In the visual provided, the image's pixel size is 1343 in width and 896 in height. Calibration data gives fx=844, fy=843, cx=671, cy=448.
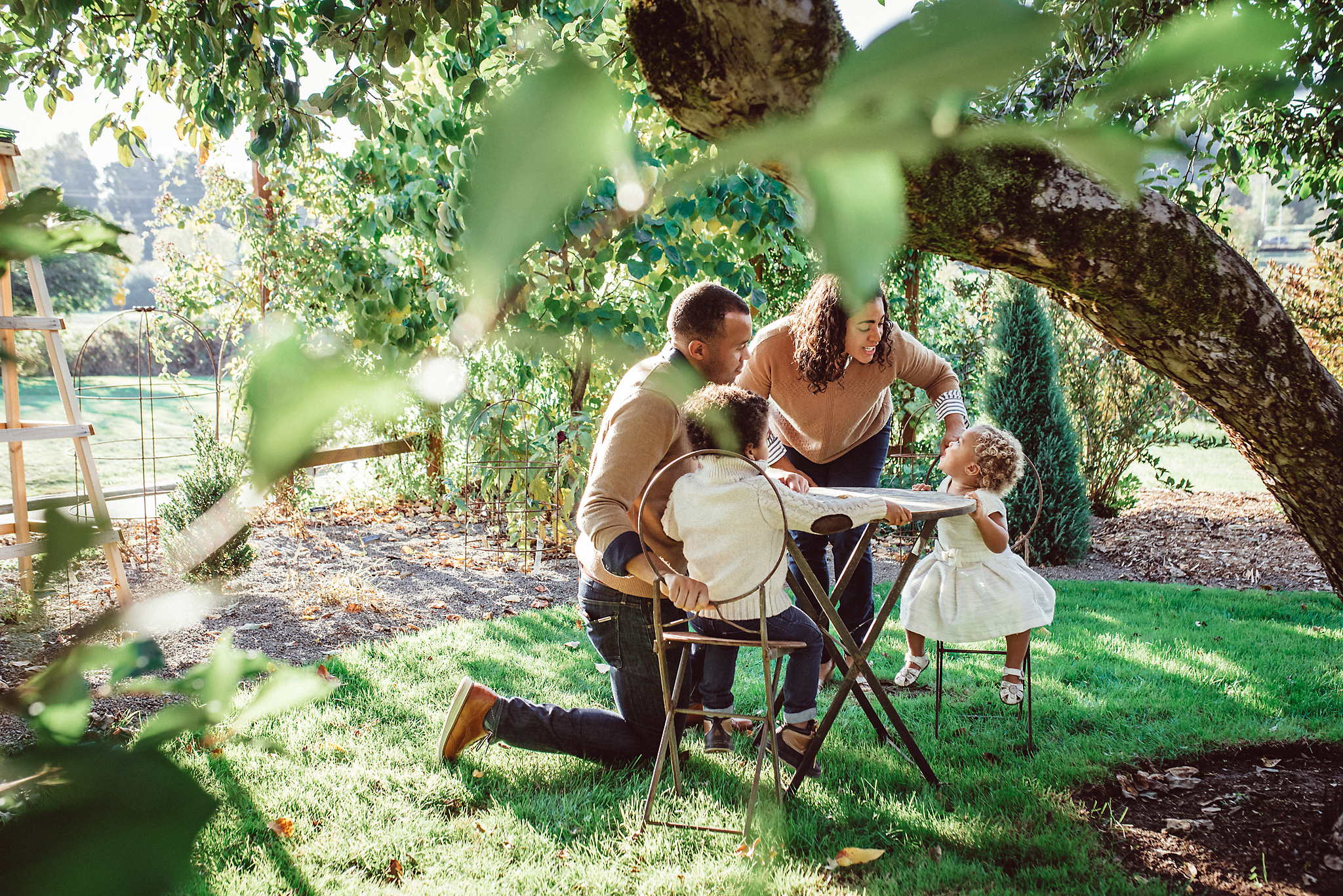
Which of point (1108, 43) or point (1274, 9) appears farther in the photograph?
point (1108, 43)

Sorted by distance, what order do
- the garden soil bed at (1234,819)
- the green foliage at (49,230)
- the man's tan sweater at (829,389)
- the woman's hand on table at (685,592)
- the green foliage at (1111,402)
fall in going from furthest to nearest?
the green foliage at (1111,402) < the man's tan sweater at (829,389) < the woman's hand on table at (685,592) < the garden soil bed at (1234,819) < the green foliage at (49,230)

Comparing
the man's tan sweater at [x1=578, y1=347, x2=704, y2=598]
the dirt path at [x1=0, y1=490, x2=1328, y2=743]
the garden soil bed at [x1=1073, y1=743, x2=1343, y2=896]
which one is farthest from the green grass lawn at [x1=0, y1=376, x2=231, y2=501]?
the dirt path at [x1=0, y1=490, x2=1328, y2=743]

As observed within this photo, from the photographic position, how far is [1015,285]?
6.11 metres

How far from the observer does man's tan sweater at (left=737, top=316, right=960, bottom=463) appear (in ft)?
9.83

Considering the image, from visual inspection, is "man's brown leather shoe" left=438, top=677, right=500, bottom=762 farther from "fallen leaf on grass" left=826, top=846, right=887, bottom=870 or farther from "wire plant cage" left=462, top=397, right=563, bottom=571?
"wire plant cage" left=462, top=397, right=563, bottom=571

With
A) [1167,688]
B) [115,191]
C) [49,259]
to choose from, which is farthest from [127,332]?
[1167,688]

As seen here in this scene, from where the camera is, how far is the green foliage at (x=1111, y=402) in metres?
6.98

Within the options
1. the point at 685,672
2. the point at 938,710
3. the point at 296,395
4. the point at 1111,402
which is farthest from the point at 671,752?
the point at 1111,402

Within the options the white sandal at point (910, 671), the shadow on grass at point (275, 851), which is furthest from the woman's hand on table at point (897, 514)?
the shadow on grass at point (275, 851)

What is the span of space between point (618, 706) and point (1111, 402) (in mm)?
5975

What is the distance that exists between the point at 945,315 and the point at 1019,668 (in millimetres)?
5469

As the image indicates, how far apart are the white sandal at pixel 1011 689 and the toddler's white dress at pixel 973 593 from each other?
8.5 inches

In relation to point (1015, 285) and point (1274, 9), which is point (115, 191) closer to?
point (1274, 9)

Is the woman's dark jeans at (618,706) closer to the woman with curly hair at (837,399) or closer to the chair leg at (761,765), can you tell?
the chair leg at (761,765)
